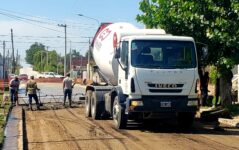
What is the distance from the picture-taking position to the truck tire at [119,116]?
15258 millimetres

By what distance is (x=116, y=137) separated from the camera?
13.8 meters

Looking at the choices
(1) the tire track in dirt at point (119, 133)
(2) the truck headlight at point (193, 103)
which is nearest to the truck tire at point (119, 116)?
(1) the tire track in dirt at point (119, 133)

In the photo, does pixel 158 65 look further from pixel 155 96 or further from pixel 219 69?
pixel 219 69

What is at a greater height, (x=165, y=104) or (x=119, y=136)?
(x=165, y=104)

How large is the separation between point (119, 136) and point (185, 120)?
2961 mm

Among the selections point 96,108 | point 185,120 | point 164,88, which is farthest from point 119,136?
point 96,108

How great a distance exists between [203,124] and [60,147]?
7271 millimetres

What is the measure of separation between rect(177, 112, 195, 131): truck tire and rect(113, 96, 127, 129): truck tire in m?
1.77

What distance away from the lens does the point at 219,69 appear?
19781 mm

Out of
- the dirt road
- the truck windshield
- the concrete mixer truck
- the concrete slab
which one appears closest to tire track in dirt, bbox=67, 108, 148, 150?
the dirt road

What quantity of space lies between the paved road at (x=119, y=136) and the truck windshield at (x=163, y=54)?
6.56 ft

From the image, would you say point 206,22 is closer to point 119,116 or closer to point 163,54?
point 163,54

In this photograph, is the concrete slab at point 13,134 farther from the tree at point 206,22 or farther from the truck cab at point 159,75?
the tree at point 206,22

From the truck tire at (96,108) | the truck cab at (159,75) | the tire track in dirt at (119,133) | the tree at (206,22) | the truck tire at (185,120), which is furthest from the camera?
the truck tire at (96,108)
